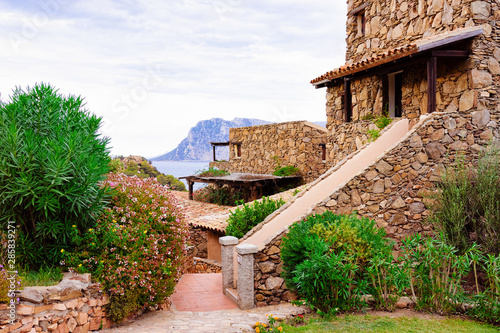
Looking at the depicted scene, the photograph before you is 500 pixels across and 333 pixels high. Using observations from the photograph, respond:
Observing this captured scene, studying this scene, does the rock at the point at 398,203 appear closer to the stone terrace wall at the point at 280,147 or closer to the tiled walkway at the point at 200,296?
the tiled walkway at the point at 200,296

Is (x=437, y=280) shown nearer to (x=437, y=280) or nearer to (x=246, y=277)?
(x=437, y=280)

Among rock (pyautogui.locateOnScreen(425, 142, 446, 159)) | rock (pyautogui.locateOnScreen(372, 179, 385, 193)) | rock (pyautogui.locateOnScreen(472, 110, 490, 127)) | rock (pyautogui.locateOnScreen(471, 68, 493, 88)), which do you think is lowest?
rock (pyautogui.locateOnScreen(372, 179, 385, 193))

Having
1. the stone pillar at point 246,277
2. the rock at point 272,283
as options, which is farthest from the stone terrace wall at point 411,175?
the stone pillar at point 246,277

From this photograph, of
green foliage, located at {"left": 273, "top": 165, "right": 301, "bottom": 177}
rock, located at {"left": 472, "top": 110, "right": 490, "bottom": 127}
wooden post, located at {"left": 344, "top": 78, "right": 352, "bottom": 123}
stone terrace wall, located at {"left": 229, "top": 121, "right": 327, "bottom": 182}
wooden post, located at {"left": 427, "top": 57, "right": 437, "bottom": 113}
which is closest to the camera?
rock, located at {"left": 472, "top": 110, "right": 490, "bottom": 127}

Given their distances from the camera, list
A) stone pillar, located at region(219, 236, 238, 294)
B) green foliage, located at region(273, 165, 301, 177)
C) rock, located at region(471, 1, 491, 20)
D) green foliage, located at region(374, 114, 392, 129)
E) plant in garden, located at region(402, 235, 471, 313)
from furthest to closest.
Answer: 1. green foliage, located at region(273, 165, 301, 177)
2. green foliage, located at region(374, 114, 392, 129)
3. rock, located at region(471, 1, 491, 20)
4. stone pillar, located at region(219, 236, 238, 294)
5. plant in garden, located at region(402, 235, 471, 313)

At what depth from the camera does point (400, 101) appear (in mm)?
13820

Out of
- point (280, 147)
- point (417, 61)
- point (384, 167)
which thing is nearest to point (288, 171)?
point (280, 147)

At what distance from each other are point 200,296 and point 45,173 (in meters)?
4.96

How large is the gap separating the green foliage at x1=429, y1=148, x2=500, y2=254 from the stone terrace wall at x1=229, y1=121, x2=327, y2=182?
12.7 metres

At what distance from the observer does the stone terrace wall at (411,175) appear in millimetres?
9531

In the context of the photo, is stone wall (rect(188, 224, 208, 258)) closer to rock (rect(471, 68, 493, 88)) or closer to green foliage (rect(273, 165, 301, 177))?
green foliage (rect(273, 165, 301, 177))

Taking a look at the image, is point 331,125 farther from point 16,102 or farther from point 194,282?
point 16,102

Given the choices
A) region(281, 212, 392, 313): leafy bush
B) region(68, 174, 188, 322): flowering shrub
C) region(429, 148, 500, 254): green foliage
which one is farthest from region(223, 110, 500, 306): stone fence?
region(68, 174, 188, 322): flowering shrub

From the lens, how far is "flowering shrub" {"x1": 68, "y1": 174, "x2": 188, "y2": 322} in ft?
22.7
